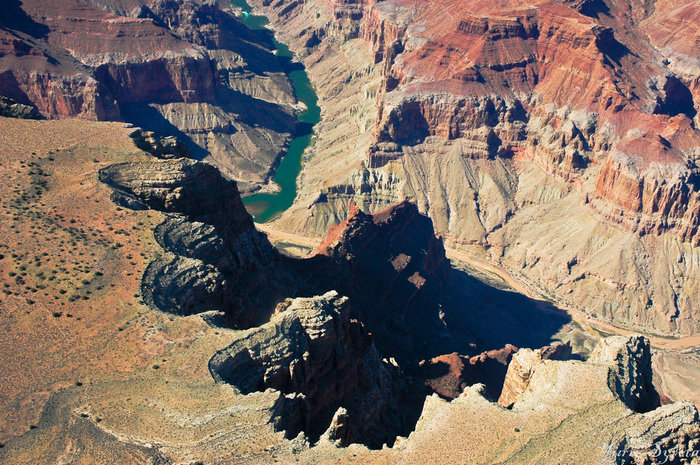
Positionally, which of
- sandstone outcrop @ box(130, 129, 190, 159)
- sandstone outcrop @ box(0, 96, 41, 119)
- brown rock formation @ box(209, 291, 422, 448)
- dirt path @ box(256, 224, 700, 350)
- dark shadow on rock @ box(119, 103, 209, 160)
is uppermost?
sandstone outcrop @ box(0, 96, 41, 119)

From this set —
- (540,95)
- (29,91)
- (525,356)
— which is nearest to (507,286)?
(540,95)

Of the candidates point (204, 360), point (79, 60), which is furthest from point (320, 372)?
point (79, 60)

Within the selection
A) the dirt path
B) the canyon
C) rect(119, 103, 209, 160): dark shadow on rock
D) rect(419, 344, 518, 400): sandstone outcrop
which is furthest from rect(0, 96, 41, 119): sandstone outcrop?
rect(119, 103, 209, 160): dark shadow on rock

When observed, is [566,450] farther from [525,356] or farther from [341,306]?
[341,306]

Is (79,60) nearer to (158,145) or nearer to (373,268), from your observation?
(158,145)

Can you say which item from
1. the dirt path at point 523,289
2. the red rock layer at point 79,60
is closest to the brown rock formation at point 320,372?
the dirt path at point 523,289

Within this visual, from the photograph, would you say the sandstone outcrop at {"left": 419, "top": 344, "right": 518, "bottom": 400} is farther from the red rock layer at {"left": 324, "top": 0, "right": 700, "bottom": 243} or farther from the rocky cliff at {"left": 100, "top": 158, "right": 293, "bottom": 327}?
the red rock layer at {"left": 324, "top": 0, "right": 700, "bottom": 243}
